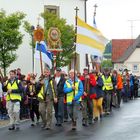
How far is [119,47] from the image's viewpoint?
336ft

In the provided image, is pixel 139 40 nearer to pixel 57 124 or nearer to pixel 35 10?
pixel 35 10

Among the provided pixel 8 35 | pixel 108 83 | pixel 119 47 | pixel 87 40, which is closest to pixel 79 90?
pixel 87 40

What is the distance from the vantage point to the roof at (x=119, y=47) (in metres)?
99.9

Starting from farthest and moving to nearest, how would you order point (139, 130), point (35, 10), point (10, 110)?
point (35, 10)
point (10, 110)
point (139, 130)

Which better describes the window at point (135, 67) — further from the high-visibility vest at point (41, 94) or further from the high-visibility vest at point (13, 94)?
the high-visibility vest at point (13, 94)

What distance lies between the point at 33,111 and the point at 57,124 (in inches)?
38.8

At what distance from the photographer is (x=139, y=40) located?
310ft

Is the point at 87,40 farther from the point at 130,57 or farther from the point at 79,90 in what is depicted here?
the point at 130,57

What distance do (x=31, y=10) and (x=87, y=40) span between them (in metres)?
24.0

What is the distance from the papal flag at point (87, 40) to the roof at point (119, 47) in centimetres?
8091

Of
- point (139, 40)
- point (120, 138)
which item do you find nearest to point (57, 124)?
point (120, 138)

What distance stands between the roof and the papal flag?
265 feet

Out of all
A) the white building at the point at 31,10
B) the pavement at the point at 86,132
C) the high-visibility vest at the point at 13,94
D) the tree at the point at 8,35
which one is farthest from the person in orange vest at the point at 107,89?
the white building at the point at 31,10

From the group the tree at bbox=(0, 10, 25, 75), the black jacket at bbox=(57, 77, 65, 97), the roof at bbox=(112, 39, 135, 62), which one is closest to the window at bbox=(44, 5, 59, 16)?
the tree at bbox=(0, 10, 25, 75)
